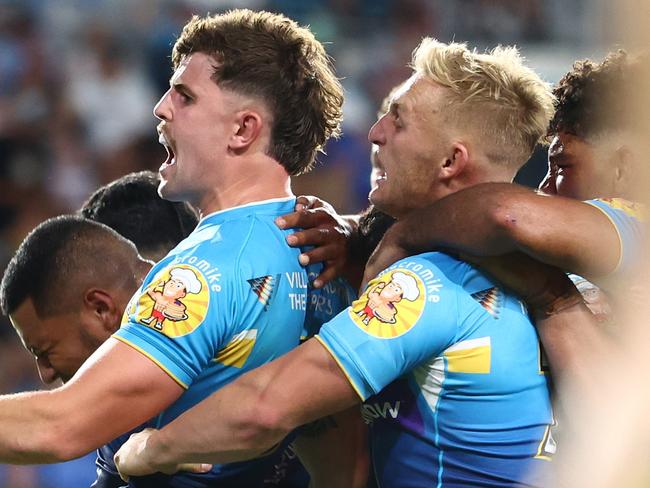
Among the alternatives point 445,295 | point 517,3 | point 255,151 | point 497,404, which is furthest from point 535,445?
point 517,3

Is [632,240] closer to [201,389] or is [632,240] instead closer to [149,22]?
[201,389]

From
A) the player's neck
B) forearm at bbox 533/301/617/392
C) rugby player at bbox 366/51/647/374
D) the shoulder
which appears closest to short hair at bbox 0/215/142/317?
the player's neck

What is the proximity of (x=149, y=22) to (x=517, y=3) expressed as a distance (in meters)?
3.47

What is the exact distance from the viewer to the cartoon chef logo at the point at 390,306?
2.51 metres

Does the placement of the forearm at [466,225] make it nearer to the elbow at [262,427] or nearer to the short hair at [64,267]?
the elbow at [262,427]

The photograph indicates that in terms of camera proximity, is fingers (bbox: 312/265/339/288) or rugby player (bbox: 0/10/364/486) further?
fingers (bbox: 312/265/339/288)

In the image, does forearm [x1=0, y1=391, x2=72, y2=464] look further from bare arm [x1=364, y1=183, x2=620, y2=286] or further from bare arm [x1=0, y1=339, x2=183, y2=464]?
bare arm [x1=364, y1=183, x2=620, y2=286]

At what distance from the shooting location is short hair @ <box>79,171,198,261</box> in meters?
4.10

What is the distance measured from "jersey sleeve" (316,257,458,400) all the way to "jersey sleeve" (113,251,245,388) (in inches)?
13.7

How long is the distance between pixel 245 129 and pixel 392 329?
968 mm

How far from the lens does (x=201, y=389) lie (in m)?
2.90

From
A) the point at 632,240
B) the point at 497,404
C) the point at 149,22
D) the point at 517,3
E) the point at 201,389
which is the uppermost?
the point at 517,3

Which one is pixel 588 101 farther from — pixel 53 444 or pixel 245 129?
pixel 53 444

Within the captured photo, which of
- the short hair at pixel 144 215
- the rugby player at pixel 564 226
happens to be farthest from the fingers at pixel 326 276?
the short hair at pixel 144 215
